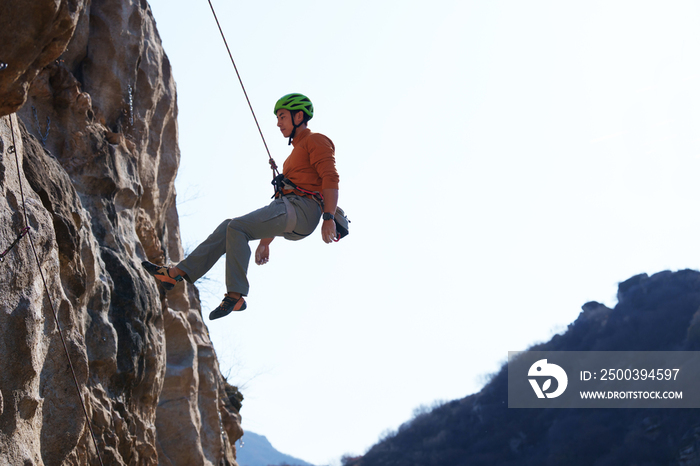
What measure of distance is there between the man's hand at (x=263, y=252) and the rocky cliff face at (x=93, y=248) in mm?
1617

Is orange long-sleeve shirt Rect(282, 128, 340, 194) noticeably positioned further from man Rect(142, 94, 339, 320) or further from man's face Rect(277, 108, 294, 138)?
man's face Rect(277, 108, 294, 138)

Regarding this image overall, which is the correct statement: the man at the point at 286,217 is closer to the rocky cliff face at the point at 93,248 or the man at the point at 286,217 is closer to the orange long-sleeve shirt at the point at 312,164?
the orange long-sleeve shirt at the point at 312,164

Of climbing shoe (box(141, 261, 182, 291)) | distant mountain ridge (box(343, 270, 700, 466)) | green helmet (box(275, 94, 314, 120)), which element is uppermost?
distant mountain ridge (box(343, 270, 700, 466))

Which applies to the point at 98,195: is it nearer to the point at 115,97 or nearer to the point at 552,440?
the point at 115,97

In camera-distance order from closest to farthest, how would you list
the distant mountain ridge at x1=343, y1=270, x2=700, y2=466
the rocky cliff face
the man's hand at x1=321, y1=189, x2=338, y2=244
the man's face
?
1. the rocky cliff face
2. the man's hand at x1=321, y1=189, x2=338, y2=244
3. the man's face
4. the distant mountain ridge at x1=343, y1=270, x2=700, y2=466

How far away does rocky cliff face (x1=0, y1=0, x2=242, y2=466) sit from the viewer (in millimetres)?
4852

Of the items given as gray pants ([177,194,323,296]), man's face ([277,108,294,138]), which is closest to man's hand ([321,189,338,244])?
gray pants ([177,194,323,296])

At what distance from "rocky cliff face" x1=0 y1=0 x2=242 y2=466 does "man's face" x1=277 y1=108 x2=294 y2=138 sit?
2085 mm

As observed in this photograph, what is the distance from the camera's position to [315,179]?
21.4 ft

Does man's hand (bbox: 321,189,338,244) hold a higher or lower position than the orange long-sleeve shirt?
lower

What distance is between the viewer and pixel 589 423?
56.4 meters

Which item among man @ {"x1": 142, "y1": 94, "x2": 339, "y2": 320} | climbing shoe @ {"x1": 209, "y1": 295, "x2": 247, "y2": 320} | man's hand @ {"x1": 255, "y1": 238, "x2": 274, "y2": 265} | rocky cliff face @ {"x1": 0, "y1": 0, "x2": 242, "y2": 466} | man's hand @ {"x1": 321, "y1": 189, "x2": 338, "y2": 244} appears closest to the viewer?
rocky cliff face @ {"x1": 0, "y1": 0, "x2": 242, "y2": 466}

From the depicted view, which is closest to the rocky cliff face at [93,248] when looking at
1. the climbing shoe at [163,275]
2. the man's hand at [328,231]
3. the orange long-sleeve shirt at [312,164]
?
the climbing shoe at [163,275]

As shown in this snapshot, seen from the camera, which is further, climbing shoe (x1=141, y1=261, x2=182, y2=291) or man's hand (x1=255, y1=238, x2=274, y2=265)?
man's hand (x1=255, y1=238, x2=274, y2=265)
